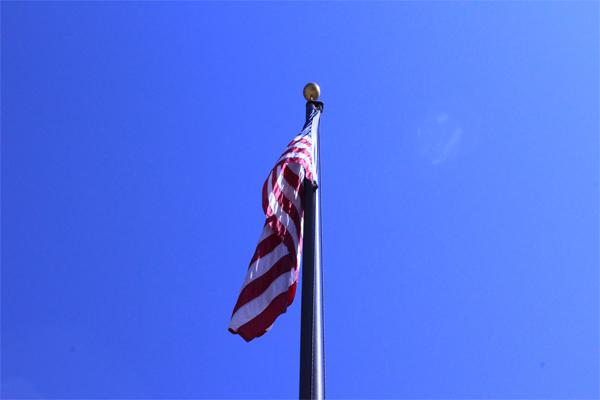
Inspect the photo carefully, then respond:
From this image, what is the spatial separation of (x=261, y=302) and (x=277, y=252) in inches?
28.3

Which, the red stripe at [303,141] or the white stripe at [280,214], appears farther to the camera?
the red stripe at [303,141]

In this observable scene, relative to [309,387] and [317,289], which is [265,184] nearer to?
[317,289]

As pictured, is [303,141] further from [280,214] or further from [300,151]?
[280,214]

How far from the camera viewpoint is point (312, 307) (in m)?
7.02

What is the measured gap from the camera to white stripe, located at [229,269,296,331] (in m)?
8.12

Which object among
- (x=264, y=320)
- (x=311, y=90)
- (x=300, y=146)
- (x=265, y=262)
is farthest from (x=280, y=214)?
(x=311, y=90)

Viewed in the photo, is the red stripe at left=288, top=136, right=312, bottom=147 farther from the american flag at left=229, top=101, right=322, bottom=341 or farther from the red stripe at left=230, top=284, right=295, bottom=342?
the red stripe at left=230, top=284, right=295, bottom=342

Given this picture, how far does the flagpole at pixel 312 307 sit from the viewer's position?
6.50 meters

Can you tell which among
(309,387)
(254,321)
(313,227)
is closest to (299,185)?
(313,227)

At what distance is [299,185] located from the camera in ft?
28.9

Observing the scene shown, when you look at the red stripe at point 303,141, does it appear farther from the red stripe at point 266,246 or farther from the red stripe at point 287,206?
the red stripe at point 266,246

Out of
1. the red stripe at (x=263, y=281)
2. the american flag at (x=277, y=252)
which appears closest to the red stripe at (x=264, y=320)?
the american flag at (x=277, y=252)

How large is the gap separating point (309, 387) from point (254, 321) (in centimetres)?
185

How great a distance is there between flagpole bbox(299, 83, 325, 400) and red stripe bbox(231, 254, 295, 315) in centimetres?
64
